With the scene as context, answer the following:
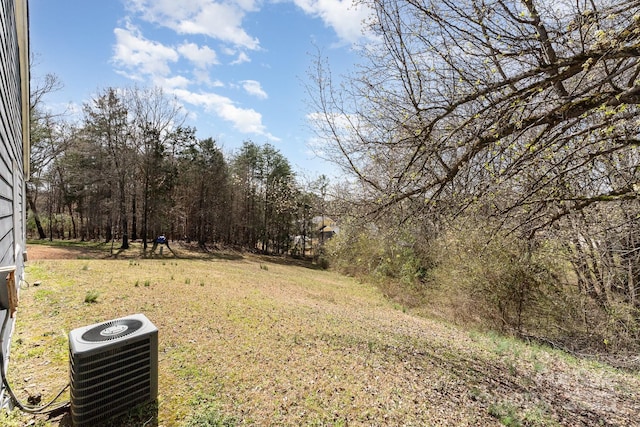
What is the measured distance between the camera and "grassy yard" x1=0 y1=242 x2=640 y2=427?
2.66 meters

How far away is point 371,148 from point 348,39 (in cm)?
134

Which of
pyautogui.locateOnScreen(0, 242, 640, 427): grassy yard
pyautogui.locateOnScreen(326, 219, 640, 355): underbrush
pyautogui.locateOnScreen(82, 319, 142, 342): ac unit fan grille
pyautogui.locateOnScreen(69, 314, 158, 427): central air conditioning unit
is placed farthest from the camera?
pyautogui.locateOnScreen(326, 219, 640, 355): underbrush

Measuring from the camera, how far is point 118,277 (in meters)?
6.60

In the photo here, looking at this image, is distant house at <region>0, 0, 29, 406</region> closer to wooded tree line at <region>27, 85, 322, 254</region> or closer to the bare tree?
the bare tree

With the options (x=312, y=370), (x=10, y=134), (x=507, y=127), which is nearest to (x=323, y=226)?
(x=312, y=370)

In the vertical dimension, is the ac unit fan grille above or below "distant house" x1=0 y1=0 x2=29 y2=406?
below

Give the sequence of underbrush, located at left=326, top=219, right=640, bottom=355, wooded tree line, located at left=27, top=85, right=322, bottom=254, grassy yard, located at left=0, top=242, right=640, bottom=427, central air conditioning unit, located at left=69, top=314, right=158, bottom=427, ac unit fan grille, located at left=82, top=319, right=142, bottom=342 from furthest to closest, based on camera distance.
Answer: wooded tree line, located at left=27, top=85, right=322, bottom=254
underbrush, located at left=326, top=219, right=640, bottom=355
grassy yard, located at left=0, top=242, right=640, bottom=427
ac unit fan grille, located at left=82, top=319, right=142, bottom=342
central air conditioning unit, located at left=69, top=314, right=158, bottom=427

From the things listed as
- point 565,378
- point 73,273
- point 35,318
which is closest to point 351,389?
point 565,378

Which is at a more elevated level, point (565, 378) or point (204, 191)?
point (204, 191)

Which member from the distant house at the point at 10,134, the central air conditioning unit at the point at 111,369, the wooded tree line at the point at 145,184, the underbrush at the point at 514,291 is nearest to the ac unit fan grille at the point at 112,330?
the central air conditioning unit at the point at 111,369

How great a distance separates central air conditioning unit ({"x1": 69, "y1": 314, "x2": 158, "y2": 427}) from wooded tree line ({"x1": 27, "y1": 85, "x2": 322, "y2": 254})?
9.01 metres

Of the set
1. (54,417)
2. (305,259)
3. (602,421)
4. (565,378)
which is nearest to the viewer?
(54,417)

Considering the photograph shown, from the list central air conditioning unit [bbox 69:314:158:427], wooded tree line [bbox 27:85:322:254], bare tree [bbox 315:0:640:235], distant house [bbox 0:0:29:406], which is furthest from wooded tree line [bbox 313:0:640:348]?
wooded tree line [bbox 27:85:322:254]

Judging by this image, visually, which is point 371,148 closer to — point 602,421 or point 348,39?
point 348,39
